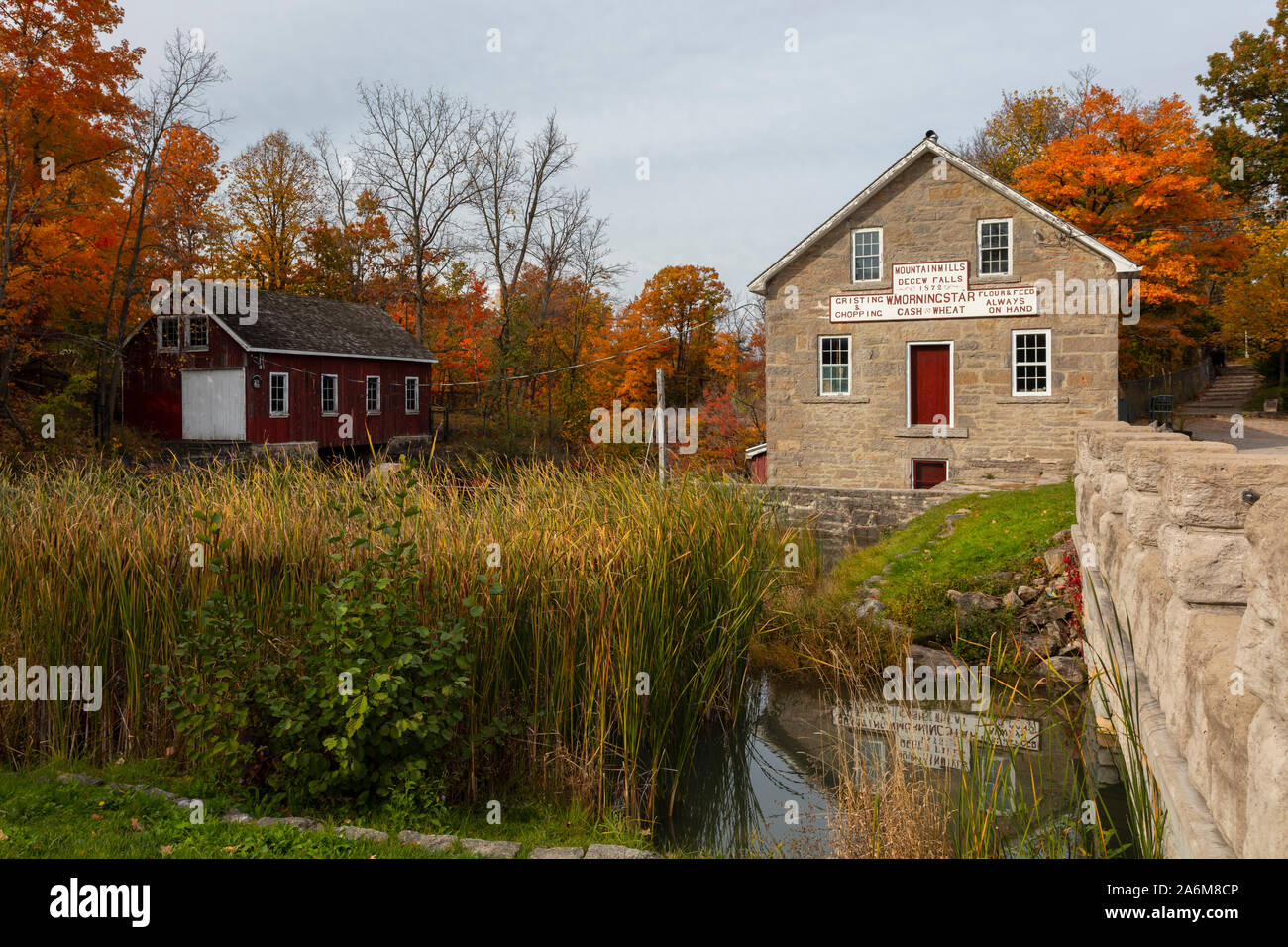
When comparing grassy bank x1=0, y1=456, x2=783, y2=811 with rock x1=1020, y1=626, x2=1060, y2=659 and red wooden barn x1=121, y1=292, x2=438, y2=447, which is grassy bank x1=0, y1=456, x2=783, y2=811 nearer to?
rock x1=1020, y1=626, x2=1060, y2=659

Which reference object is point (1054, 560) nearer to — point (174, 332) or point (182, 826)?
point (182, 826)

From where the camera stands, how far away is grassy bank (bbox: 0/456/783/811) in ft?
21.2

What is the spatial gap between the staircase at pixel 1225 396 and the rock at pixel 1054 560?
2467 centimetres

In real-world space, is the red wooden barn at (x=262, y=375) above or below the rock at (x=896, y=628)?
above

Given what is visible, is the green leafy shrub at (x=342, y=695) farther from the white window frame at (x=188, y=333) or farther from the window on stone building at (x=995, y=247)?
the white window frame at (x=188, y=333)

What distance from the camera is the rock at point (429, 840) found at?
Result: 553cm

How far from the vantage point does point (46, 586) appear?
7.86 meters

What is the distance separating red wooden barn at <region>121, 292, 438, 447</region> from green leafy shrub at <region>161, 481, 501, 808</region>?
24502 millimetres

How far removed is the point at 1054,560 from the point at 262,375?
25.9 meters

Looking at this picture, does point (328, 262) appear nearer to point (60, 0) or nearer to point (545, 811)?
point (60, 0)

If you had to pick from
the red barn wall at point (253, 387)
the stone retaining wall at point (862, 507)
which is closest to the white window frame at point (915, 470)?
the stone retaining wall at point (862, 507)

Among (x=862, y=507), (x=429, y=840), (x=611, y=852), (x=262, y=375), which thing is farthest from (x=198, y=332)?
(x=611, y=852)

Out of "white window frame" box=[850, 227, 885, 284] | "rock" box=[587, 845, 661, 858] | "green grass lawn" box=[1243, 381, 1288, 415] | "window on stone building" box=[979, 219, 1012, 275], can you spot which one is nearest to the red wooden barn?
"white window frame" box=[850, 227, 885, 284]

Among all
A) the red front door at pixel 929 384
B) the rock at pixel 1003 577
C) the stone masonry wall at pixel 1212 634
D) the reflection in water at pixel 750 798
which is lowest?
the reflection in water at pixel 750 798
